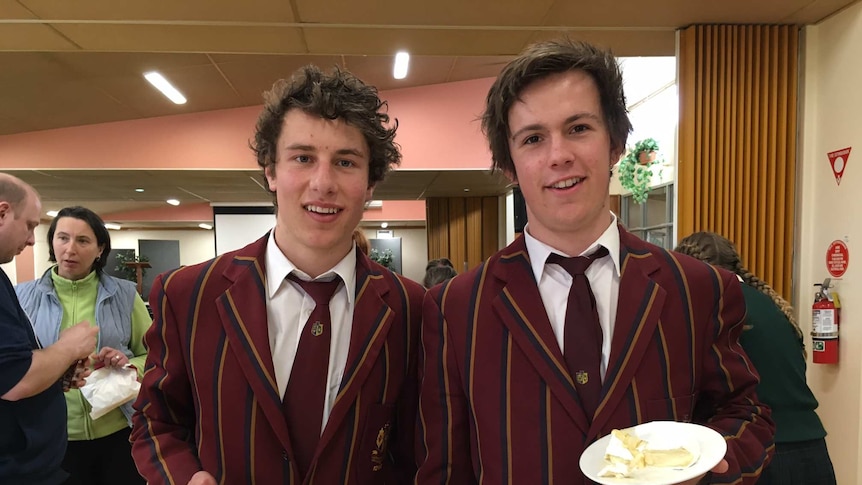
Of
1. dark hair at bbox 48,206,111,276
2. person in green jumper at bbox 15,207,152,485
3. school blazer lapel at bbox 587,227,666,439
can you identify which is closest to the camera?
school blazer lapel at bbox 587,227,666,439

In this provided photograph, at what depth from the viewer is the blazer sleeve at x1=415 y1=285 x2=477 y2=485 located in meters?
1.22

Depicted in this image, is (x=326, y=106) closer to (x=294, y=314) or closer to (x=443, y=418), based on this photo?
(x=294, y=314)

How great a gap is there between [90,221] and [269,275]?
1815mm

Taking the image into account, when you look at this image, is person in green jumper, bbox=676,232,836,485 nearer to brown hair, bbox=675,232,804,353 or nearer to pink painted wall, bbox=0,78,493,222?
brown hair, bbox=675,232,804,353

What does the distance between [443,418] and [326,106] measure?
80 cm

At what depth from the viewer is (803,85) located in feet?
10.8

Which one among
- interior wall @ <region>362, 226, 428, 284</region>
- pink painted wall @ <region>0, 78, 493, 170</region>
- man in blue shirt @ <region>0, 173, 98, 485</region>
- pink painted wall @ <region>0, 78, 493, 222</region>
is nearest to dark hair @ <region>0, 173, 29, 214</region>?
man in blue shirt @ <region>0, 173, 98, 485</region>

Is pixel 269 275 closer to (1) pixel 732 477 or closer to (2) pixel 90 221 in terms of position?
(1) pixel 732 477

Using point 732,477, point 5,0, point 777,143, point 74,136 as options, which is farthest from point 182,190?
point 732,477

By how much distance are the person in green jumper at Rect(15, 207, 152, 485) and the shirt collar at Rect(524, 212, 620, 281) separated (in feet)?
6.46

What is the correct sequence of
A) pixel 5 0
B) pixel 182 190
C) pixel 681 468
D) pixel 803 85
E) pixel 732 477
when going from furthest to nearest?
pixel 182 190 < pixel 803 85 < pixel 5 0 < pixel 732 477 < pixel 681 468

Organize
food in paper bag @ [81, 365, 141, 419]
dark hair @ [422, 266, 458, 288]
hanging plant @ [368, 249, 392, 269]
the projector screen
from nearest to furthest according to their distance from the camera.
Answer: food in paper bag @ [81, 365, 141, 419], dark hair @ [422, 266, 458, 288], the projector screen, hanging plant @ [368, 249, 392, 269]

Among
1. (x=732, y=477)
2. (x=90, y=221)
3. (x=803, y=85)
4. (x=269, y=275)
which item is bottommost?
(x=732, y=477)

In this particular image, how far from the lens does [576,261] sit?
1.19 m
